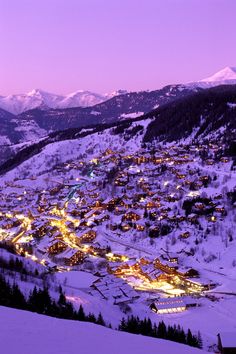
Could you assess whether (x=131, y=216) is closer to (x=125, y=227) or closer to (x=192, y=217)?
(x=125, y=227)

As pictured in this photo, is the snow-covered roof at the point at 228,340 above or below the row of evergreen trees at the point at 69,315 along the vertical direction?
below

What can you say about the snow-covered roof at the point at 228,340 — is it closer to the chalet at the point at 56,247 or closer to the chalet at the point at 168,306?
the chalet at the point at 168,306

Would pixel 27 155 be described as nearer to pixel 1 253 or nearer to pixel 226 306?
pixel 1 253

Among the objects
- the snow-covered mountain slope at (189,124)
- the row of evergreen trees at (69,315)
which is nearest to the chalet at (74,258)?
the row of evergreen trees at (69,315)

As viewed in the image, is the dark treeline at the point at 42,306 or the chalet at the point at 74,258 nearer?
the dark treeline at the point at 42,306

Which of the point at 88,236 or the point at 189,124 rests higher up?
the point at 189,124

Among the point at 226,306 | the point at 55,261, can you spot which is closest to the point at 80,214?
the point at 55,261

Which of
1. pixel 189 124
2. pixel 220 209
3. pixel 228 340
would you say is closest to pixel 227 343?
pixel 228 340
